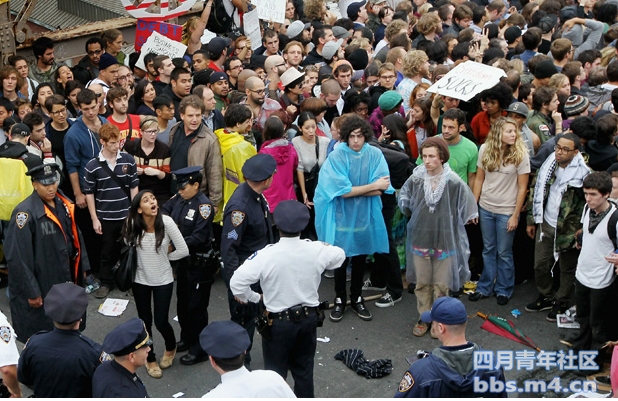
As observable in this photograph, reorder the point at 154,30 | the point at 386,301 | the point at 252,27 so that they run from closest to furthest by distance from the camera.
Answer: the point at 386,301
the point at 154,30
the point at 252,27

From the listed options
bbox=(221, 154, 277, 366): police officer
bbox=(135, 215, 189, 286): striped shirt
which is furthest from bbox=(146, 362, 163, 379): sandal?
bbox=(221, 154, 277, 366): police officer

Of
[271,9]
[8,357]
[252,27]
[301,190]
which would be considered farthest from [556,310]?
[271,9]

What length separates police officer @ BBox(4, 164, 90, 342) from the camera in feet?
22.1

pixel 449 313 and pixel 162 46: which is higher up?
pixel 162 46

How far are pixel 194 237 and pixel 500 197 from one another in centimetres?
297

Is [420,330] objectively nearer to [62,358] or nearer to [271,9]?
[62,358]

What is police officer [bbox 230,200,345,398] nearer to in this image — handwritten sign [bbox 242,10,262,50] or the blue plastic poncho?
the blue plastic poncho

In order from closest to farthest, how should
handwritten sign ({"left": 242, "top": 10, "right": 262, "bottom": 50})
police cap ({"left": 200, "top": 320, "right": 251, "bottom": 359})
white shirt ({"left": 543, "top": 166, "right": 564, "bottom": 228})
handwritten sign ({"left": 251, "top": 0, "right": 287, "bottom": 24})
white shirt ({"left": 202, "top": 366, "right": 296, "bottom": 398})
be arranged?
white shirt ({"left": 202, "top": 366, "right": 296, "bottom": 398})
police cap ({"left": 200, "top": 320, "right": 251, "bottom": 359})
white shirt ({"left": 543, "top": 166, "right": 564, "bottom": 228})
handwritten sign ({"left": 242, "top": 10, "right": 262, "bottom": 50})
handwritten sign ({"left": 251, "top": 0, "right": 287, "bottom": 24})

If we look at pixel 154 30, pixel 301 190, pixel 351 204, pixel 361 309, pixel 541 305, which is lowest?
pixel 541 305

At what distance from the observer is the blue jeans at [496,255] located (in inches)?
318

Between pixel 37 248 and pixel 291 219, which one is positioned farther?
pixel 37 248

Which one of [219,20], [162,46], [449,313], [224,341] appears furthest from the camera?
[219,20]

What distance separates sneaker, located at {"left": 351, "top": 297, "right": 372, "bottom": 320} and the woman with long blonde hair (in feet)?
3.66

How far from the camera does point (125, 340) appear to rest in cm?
482
